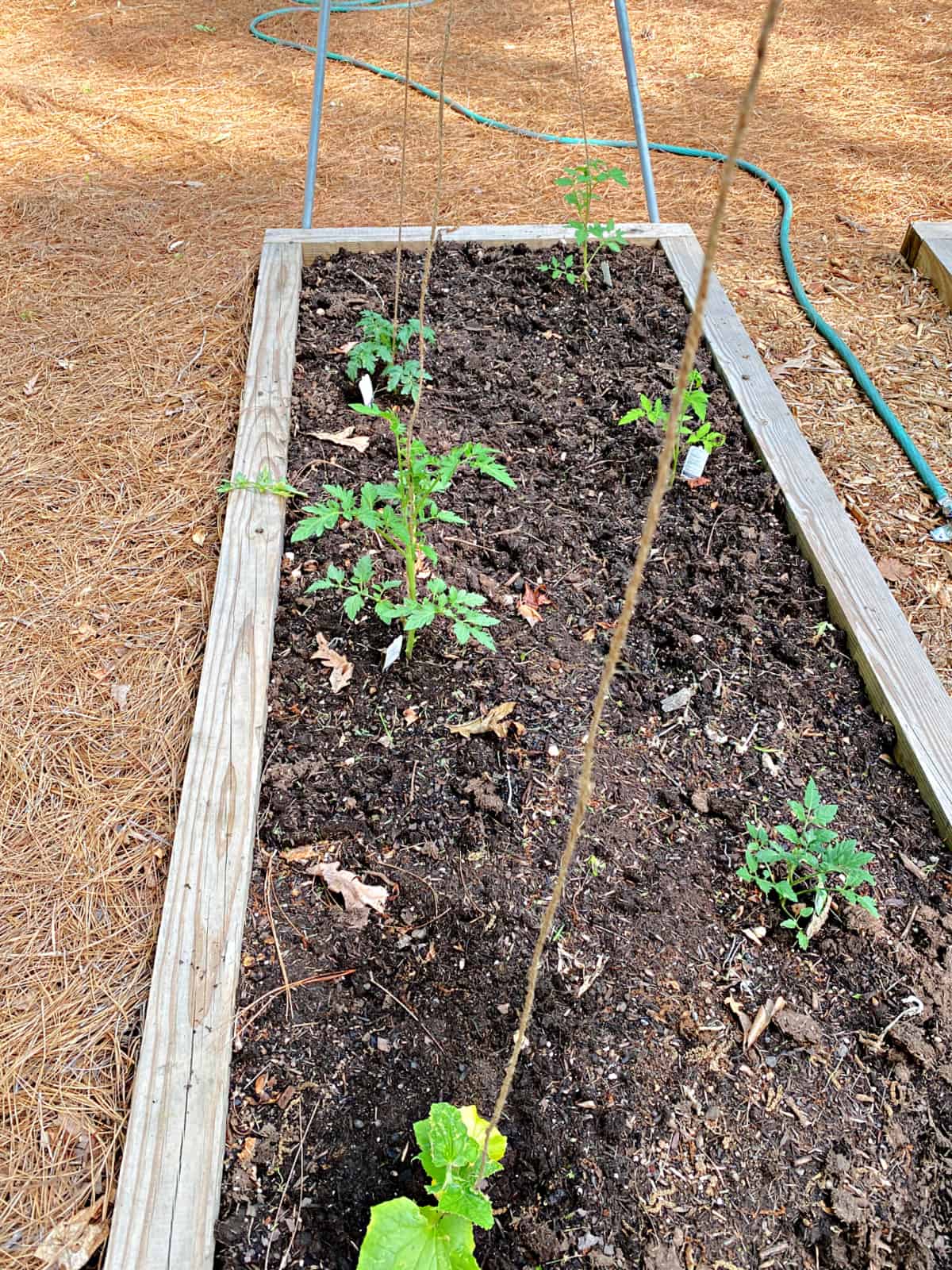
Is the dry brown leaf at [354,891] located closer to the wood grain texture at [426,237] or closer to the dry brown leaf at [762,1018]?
the dry brown leaf at [762,1018]

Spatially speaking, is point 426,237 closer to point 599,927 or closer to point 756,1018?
point 599,927

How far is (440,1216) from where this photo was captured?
133cm

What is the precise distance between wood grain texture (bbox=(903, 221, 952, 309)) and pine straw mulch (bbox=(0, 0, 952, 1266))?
6cm

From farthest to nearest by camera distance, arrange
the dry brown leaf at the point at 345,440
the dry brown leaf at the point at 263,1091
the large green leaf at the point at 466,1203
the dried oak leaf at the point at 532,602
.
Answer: the dry brown leaf at the point at 345,440 → the dried oak leaf at the point at 532,602 → the dry brown leaf at the point at 263,1091 → the large green leaf at the point at 466,1203

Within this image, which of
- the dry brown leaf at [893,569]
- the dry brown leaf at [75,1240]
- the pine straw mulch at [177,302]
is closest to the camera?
the dry brown leaf at [75,1240]

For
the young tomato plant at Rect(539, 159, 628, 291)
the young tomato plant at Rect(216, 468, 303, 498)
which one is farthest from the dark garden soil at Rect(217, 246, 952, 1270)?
the young tomato plant at Rect(539, 159, 628, 291)

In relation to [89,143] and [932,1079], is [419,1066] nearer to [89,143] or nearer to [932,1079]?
[932,1079]

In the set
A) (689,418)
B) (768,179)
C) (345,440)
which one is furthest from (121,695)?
(768,179)

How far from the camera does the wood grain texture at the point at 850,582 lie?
2.07 meters

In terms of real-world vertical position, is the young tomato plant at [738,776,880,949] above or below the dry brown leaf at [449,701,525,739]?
above

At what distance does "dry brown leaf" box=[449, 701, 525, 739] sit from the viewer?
6.81 ft

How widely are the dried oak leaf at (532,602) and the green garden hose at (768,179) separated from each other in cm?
124

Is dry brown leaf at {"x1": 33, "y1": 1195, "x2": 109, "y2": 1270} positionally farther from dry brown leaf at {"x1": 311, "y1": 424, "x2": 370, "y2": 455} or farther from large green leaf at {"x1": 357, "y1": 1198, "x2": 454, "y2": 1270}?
dry brown leaf at {"x1": 311, "y1": 424, "x2": 370, "y2": 455}

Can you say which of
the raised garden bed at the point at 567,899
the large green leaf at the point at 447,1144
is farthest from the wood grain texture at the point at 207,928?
the large green leaf at the point at 447,1144
